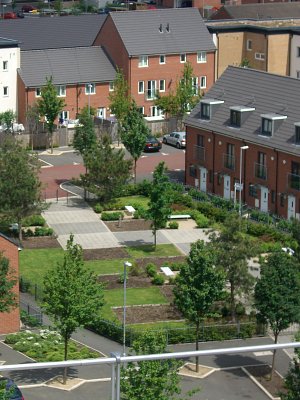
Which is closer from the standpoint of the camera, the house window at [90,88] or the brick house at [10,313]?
the brick house at [10,313]

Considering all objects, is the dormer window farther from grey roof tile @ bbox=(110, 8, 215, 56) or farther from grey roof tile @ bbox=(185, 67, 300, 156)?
grey roof tile @ bbox=(110, 8, 215, 56)

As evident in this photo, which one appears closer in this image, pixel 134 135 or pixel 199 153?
pixel 134 135

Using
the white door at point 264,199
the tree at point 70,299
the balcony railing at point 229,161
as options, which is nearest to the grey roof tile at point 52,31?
the balcony railing at point 229,161

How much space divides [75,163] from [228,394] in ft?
179

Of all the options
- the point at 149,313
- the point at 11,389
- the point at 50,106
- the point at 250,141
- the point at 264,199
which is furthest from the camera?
the point at 50,106

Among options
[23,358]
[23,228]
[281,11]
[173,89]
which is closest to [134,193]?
[23,228]

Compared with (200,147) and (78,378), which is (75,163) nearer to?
(200,147)

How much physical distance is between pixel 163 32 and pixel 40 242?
1232 inches

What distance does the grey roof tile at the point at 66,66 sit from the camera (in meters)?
75.6

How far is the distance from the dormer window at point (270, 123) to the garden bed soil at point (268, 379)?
39.2 m

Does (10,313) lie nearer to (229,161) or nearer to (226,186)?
(226,186)

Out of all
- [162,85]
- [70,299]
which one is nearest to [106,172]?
[70,299]

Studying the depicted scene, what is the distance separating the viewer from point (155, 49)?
78.4m

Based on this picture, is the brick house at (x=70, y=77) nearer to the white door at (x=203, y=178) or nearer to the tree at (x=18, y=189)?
the white door at (x=203, y=178)
